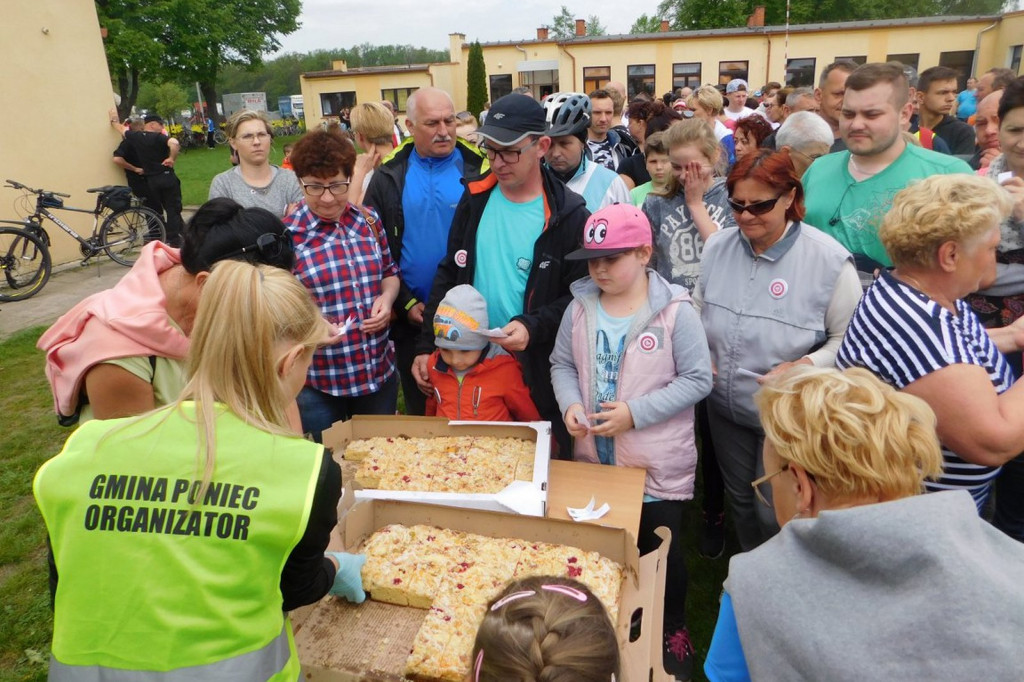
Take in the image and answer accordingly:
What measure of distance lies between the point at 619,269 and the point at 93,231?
35.7 feet

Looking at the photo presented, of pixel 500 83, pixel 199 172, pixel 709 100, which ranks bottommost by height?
pixel 709 100

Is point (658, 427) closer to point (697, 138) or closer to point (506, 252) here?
point (506, 252)

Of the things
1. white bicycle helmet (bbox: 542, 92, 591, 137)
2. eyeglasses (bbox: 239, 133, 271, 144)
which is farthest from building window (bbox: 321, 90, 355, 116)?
white bicycle helmet (bbox: 542, 92, 591, 137)

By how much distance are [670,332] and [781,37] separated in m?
34.5

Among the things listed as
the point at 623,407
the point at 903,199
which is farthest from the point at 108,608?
the point at 903,199

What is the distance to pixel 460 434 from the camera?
2924 millimetres

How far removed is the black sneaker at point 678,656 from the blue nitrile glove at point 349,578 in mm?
1455

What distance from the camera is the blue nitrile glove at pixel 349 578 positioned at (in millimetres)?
2014

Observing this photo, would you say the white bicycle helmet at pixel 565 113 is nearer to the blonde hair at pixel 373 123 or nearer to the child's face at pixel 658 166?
the child's face at pixel 658 166

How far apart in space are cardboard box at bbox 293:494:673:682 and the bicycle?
885 cm

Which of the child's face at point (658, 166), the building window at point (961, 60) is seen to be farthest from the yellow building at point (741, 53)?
the child's face at point (658, 166)

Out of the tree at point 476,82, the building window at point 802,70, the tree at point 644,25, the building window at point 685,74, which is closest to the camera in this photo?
the building window at point 802,70

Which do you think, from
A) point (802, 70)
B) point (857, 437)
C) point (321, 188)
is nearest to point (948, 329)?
point (857, 437)

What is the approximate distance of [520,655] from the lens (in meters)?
1.34
